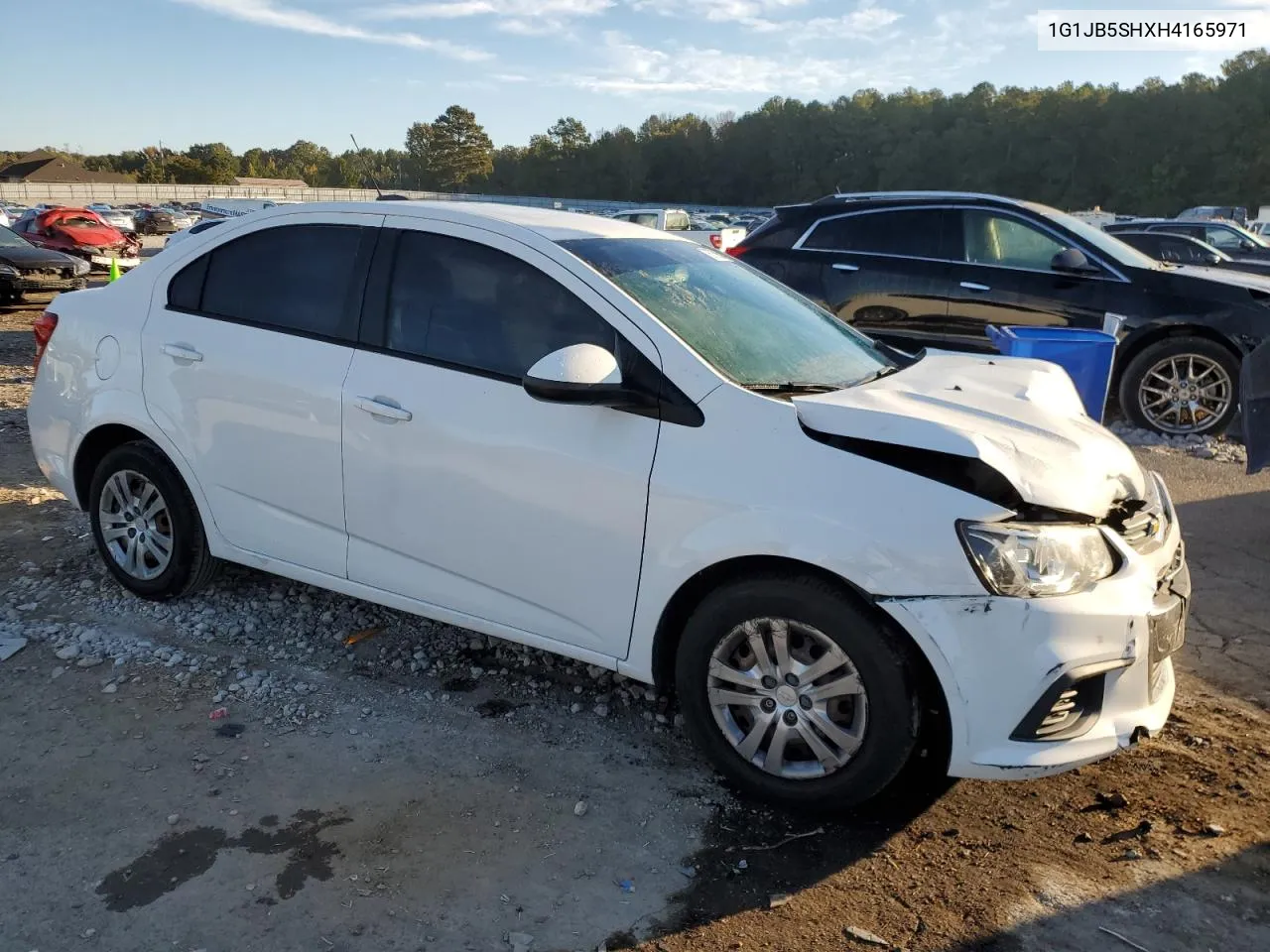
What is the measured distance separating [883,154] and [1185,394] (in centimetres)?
9541

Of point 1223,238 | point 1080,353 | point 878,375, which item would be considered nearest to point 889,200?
point 1080,353

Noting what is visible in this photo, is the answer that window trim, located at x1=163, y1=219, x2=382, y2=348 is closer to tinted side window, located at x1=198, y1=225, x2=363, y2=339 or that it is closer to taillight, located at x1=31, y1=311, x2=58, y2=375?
tinted side window, located at x1=198, y1=225, x2=363, y2=339

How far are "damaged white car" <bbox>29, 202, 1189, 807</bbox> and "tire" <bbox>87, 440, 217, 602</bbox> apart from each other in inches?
0.6

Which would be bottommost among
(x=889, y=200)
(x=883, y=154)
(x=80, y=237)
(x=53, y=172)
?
(x=53, y=172)

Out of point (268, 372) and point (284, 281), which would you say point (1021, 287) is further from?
point (268, 372)

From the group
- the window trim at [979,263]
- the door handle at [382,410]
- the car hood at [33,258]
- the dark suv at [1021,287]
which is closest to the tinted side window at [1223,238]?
the dark suv at [1021,287]

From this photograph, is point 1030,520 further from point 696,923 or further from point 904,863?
point 696,923

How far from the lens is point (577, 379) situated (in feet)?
9.77

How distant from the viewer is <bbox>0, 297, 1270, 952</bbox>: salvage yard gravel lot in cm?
256

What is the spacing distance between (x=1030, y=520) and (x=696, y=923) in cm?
142

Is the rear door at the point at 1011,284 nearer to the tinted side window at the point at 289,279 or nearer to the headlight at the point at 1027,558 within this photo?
the headlight at the point at 1027,558

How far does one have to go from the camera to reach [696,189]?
4535 inches

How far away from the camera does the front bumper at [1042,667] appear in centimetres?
262

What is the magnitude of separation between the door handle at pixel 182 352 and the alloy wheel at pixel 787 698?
2.48 meters
